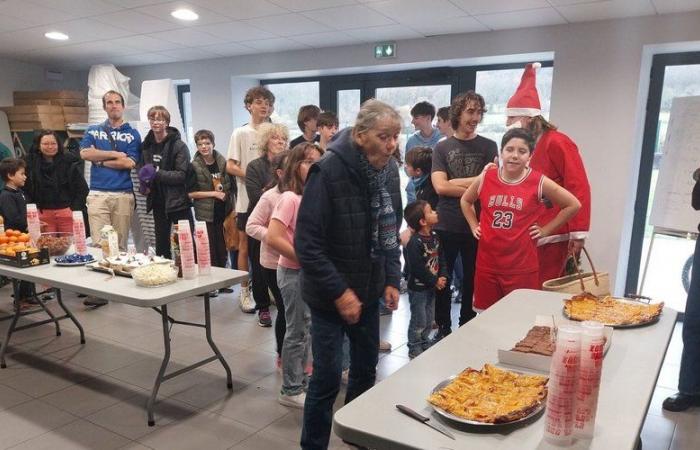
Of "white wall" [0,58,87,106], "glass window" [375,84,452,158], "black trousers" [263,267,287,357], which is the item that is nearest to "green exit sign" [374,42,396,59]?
"glass window" [375,84,452,158]

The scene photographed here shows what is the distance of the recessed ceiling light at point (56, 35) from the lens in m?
4.82

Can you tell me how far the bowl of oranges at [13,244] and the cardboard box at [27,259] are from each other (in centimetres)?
2

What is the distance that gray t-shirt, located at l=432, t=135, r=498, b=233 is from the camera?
2848 millimetres

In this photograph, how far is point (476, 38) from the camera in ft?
14.5

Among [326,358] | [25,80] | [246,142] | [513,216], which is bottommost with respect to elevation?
[326,358]

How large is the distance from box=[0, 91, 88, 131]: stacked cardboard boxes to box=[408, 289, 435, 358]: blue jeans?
5627mm

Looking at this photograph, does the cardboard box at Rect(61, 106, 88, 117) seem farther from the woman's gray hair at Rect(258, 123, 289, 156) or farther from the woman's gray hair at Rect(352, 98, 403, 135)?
the woman's gray hair at Rect(352, 98, 403, 135)

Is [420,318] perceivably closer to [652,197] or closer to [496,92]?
[652,197]

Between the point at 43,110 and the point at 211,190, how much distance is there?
3.52 metres

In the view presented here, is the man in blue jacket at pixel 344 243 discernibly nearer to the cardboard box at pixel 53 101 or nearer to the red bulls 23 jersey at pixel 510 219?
the red bulls 23 jersey at pixel 510 219

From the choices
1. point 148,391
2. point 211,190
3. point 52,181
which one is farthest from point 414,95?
point 148,391

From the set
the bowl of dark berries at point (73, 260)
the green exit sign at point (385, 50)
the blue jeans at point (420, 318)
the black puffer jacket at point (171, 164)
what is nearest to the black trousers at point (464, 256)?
the blue jeans at point (420, 318)

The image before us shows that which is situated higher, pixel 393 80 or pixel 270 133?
pixel 393 80

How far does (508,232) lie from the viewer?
2.18m
